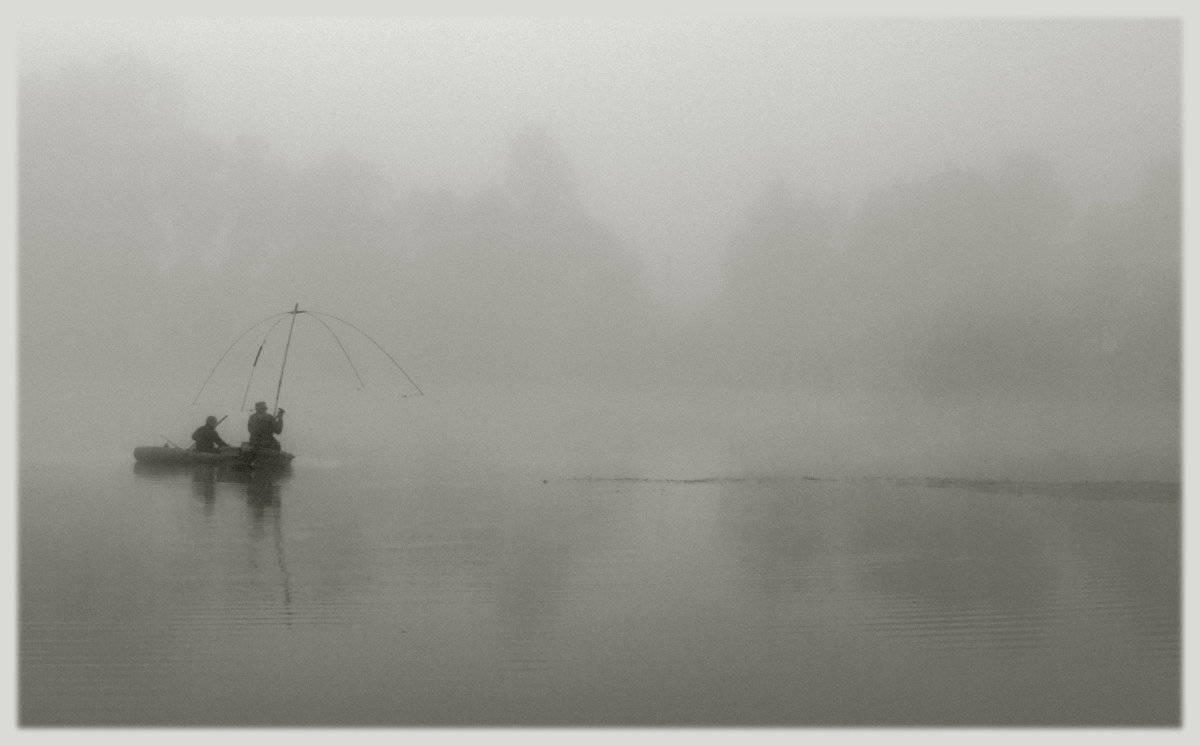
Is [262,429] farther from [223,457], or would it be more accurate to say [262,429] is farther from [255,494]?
[255,494]

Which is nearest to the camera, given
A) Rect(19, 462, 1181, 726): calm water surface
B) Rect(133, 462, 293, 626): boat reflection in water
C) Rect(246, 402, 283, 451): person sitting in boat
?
Rect(19, 462, 1181, 726): calm water surface

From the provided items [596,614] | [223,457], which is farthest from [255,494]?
[596,614]

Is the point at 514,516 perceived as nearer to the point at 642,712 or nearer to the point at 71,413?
the point at 642,712

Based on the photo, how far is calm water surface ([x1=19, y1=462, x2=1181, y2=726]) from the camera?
5582mm

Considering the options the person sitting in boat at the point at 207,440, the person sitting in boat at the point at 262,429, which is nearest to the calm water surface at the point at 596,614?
the person sitting in boat at the point at 262,429

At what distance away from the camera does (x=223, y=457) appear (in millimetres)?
16812

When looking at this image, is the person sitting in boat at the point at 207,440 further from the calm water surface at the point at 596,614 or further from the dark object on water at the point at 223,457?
the calm water surface at the point at 596,614

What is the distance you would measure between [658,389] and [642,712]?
52.0m

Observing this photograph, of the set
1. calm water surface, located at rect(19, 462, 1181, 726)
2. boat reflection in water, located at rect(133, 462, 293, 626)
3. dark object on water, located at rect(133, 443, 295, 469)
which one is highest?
dark object on water, located at rect(133, 443, 295, 469)

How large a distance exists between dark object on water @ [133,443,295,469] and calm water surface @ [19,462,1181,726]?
3426 millimetres

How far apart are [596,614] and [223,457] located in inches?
450

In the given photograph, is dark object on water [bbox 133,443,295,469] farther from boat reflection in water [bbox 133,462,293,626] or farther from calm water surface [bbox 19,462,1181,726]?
calm water surface [bbox 19,462,1181,726]

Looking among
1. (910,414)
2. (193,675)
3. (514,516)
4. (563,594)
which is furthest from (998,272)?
(193,675)

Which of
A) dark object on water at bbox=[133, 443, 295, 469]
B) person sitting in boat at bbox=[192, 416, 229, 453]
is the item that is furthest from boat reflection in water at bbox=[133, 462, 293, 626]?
person sitting in boat at bbox=[192, 416, 229, 453]
